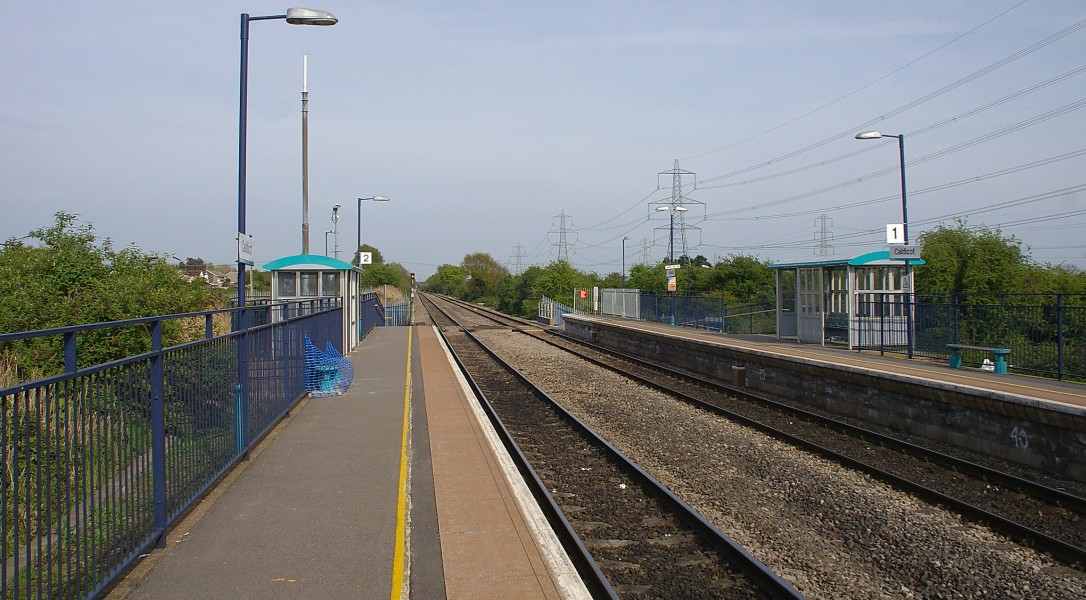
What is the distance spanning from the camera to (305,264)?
21.5 meters

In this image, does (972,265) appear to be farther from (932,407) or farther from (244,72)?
(244,72)

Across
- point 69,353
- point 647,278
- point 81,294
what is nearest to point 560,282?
point 647,278

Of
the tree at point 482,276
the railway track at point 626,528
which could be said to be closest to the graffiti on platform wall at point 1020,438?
the railway track at point 626,528

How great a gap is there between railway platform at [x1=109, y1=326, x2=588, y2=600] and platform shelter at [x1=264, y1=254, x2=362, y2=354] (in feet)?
35.7

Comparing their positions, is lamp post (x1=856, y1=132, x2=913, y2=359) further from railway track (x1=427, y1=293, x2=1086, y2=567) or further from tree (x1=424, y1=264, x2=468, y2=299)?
tree (x1=424, y1=264, x2=468, y2=299)

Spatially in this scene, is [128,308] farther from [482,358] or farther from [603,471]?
[482,358]

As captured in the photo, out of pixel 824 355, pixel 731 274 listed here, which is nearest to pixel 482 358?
pixel 824 355

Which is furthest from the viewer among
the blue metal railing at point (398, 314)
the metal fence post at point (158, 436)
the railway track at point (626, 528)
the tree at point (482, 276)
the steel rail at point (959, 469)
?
the tree at point (482, 276)

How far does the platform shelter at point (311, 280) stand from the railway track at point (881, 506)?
10.7m

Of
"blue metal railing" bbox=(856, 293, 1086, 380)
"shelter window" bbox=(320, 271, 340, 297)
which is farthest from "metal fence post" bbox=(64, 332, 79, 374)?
"shelter window" bbox=(320, 271, 340, 297)

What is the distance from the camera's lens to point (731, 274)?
56.2 m

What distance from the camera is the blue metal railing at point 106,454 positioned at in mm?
3941

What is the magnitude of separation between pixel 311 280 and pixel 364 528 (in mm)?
16400

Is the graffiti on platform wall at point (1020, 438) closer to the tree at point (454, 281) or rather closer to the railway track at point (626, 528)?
the railway track at point (626, 528)
